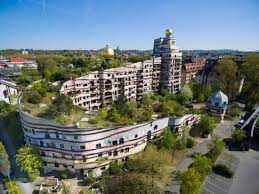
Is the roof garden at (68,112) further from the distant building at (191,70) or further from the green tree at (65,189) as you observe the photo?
the distant building at (191,70)

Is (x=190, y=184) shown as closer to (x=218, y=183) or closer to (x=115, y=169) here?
(x=218, y=183)

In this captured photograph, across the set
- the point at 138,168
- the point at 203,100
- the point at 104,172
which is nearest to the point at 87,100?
the point at 104,172

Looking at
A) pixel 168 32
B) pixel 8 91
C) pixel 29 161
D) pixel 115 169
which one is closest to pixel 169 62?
pixel 168 32

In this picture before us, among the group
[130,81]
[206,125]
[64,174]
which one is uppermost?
[130,81]

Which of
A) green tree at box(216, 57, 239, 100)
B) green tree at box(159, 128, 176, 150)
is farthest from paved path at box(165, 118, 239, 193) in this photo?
green tree at box(216, 57, 239, 100)

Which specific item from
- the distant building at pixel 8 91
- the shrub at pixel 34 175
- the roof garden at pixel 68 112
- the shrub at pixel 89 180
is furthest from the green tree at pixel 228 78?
the distant building at pixel 8 91

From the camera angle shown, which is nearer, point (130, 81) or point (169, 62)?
point (130, 81)
